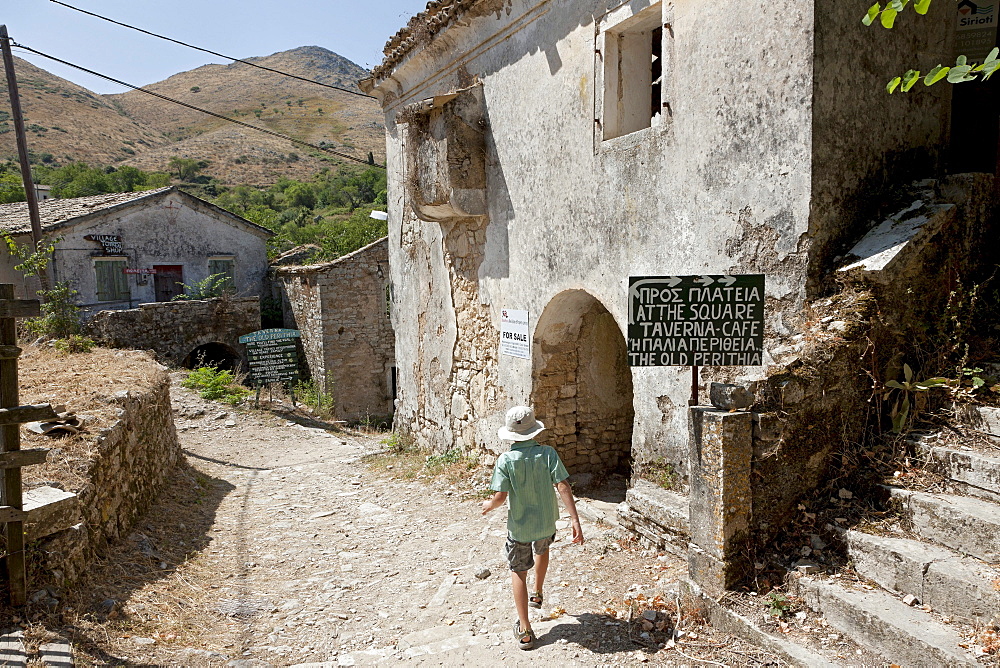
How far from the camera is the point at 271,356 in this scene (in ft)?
56.2

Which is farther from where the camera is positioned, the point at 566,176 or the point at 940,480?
the point at 566,176

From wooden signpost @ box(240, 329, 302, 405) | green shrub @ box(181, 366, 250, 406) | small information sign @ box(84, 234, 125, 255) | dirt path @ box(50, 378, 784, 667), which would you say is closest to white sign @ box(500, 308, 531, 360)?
dirt path @ box(50, 378, 784, 667)

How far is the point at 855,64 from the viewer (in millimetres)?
4590

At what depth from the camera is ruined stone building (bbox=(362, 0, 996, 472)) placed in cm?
457

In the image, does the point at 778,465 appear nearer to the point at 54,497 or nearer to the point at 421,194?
the point at 54,497

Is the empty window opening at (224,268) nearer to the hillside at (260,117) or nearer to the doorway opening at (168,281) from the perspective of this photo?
the doorway opening at (168,281)

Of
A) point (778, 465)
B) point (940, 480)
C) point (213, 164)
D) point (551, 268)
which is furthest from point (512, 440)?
point (213, 164)

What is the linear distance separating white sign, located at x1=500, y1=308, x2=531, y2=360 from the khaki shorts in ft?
11.3

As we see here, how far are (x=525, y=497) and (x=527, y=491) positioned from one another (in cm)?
4

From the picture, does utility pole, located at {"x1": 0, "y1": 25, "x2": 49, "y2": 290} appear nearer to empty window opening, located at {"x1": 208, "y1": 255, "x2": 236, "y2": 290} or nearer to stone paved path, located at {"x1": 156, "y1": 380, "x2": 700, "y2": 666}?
empty window opening, located at {"x1": 208, "y1": 255, "x2": 236, "y2": 290}

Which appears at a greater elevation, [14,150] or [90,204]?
[14,150]

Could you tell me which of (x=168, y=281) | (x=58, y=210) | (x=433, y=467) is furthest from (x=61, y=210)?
(x=433, y=467)

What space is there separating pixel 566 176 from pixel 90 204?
63.3ft

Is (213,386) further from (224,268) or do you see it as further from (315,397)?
(224,268)
